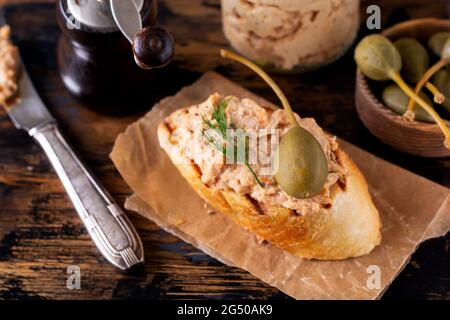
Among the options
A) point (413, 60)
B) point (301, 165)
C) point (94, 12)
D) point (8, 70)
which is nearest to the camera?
point (301, 165)

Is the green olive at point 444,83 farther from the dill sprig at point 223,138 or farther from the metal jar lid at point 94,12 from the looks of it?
the metal jar lid at point 94,12

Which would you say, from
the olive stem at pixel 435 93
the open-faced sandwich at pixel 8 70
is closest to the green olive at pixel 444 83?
the olive stem at pixel 435 93

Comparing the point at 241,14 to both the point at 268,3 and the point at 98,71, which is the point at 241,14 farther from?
the point at 98,71

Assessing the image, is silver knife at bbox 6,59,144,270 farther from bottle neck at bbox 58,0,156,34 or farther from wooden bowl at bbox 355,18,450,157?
wooden bowl at bbox 355,18,450,157

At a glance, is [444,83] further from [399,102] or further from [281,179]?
[281,179]

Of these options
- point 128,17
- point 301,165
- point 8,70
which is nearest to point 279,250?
point 301,165
